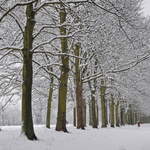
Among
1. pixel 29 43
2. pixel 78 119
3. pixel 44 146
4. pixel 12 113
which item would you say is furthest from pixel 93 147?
pixel 12 113

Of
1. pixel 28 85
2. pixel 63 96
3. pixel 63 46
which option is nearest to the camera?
pixel 28 85

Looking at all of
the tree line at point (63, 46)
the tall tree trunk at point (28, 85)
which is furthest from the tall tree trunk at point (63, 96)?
the tall tree trunk at point (28, 85)

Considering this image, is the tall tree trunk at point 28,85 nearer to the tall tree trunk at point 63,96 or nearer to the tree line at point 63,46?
the tree line at point 63,46

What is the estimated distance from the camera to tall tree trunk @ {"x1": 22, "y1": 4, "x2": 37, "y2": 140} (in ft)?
37.8

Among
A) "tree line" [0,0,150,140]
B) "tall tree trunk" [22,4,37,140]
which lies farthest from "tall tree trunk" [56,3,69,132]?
"tall tree trunk" [22,4,37,140]

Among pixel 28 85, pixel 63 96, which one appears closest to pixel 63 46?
pixel 63 96

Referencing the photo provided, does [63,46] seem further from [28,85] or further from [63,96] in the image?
[28,85]

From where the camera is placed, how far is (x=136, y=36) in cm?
2038

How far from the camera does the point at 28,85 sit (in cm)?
1177

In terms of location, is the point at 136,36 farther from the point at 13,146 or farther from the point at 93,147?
the point at 13,146

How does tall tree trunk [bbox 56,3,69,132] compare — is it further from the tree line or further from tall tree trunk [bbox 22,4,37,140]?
tall tree trunk [bbox 22,4,37,140]

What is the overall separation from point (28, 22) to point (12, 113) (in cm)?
14996

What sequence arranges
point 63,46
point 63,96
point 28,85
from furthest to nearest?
point 63,46 < point 63,96 < point 28,85

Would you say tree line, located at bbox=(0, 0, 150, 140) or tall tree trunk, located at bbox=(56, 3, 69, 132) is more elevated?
tree line, located at bbox=(0, 0, 150, 140)
